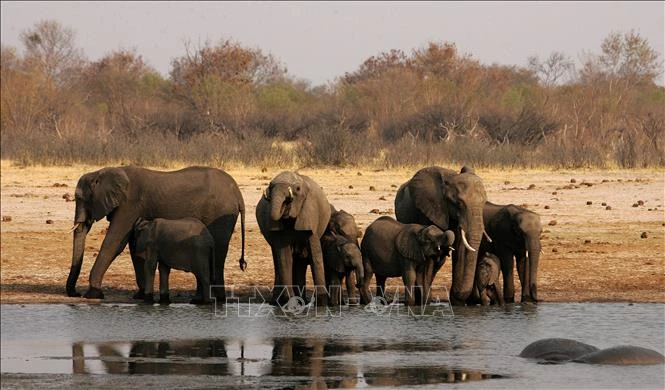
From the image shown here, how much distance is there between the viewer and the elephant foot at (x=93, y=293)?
1422cm

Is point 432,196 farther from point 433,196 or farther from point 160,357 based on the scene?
point 160,357

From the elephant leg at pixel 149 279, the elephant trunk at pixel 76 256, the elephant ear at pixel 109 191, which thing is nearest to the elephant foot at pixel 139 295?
the elephant leg at pixel 149 279

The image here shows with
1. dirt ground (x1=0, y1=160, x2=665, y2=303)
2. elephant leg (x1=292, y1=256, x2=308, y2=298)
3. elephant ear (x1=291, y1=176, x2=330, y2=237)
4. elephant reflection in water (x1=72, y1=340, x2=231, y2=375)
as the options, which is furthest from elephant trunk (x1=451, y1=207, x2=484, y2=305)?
elephant reflection in water (x1=72, y1=340, x2=231, y2=375)

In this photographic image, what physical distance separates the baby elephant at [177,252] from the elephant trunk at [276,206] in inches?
36.1

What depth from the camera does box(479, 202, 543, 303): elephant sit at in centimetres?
1397

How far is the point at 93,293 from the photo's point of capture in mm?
14250

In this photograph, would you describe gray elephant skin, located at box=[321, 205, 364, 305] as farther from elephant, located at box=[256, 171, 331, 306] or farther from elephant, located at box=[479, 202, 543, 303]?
elephant, located at box=[479, 202, 543, 303]

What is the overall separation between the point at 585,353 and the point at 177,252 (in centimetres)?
467

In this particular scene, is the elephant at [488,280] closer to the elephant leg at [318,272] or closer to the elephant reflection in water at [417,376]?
the elephant leg at [318,272]

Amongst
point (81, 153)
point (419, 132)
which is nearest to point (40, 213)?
point (81, 153)

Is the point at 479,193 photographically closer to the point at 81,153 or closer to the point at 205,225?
the point at 205,225

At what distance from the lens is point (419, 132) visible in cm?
4025

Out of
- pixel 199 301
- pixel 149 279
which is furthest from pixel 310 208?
pixel 149 279

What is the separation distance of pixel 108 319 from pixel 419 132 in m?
28.0
